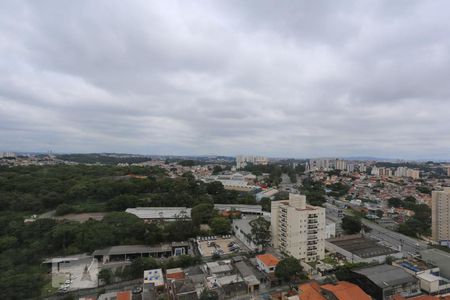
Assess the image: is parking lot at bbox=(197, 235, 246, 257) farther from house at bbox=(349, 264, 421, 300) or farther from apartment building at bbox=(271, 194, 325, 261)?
house at bbox=(349, 264, 421, 300)

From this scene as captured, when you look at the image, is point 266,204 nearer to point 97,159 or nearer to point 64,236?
point 64,236

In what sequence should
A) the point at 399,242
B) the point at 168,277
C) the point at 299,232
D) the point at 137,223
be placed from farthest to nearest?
the point at 399,242
the point at 137,223
the point at 299,232
the point at 168,277

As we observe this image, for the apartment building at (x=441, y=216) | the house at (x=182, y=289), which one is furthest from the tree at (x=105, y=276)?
the apartment building at (x=441, y=216)

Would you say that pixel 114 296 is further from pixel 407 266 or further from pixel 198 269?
pixel 407 266

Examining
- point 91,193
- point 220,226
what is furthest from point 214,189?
point 91,193

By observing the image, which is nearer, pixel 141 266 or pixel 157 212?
pixel 141 266

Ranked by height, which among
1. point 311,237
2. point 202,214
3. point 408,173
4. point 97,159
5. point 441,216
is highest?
point 408,173

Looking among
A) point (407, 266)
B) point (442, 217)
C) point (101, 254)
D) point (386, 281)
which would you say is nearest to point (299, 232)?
point (386, 281)
